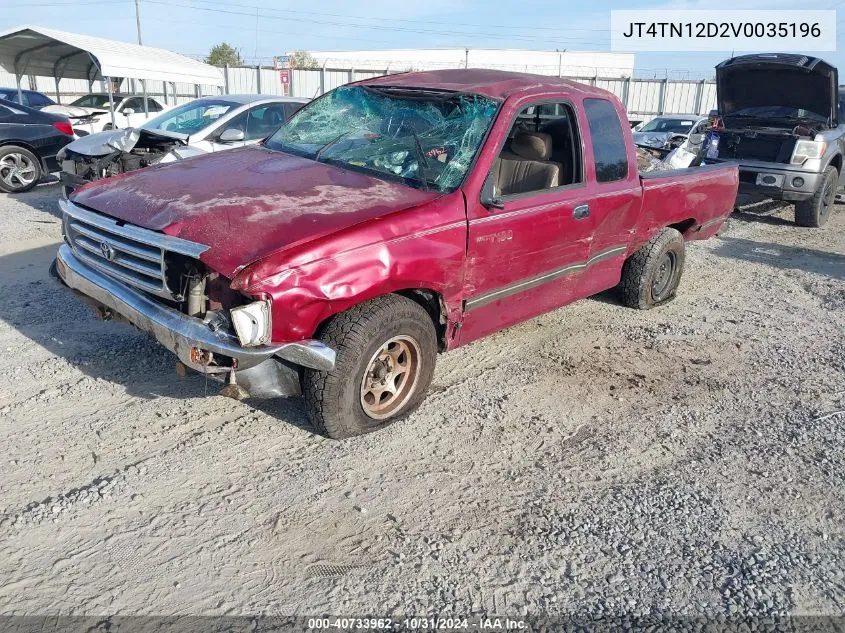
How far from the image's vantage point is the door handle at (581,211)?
4.49m

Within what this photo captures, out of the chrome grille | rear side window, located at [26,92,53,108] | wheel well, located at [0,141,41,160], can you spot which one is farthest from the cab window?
rear side window, located at [26,92,53,108]

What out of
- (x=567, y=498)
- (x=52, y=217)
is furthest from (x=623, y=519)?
(x=52, y=217)

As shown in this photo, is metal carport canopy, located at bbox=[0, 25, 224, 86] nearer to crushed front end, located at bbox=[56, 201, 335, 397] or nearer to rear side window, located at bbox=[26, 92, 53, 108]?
rear side window, located at bbox=[26, 92, 53, 108]

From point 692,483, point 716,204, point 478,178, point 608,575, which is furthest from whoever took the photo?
point 716,204

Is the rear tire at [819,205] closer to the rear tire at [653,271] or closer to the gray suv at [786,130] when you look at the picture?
the gray suv at [786,130]

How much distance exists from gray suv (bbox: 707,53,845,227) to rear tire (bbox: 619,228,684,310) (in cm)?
465

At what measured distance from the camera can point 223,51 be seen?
5862cm

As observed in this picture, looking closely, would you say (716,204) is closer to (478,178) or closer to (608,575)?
(478,178)

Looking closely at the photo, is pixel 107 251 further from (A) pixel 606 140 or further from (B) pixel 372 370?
(A) pixel 606 140

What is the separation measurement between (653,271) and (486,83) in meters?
2.40

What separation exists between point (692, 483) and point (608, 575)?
95 centimetres

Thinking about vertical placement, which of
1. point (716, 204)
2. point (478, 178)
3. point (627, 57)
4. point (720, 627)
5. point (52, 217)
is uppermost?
point (627, 57)

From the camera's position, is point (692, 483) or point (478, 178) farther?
point (478, 178)

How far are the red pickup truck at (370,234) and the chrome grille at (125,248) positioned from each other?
1 cm
